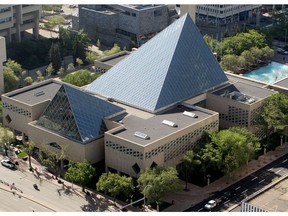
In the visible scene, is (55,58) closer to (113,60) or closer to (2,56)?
(113,60)

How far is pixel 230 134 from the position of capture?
320ft

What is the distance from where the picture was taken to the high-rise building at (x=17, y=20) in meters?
151

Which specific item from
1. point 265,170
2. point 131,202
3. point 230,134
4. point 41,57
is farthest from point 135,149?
point 41,57

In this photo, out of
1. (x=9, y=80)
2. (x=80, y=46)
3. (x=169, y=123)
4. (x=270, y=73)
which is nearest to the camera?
(x=169, y=123)

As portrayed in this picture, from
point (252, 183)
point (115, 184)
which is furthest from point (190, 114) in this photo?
point (115, 184)

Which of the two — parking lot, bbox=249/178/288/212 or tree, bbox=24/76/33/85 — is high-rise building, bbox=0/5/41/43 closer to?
tree, bbox=24/76/33/85

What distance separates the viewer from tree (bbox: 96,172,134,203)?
89.6 m

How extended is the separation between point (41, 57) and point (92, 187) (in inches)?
2257

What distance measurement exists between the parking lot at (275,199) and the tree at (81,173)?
2330 cm

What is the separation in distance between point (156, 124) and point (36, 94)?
21654 millimetres

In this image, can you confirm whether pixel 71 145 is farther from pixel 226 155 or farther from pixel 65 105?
pixel 226 155

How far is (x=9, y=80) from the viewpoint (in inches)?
4993

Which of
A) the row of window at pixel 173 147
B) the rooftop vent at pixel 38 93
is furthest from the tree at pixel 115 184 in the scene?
the rooftop vent at pixel 38 93

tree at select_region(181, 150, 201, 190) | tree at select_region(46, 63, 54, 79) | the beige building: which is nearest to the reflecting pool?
tree at select_region(46, 63, 54, 79)
